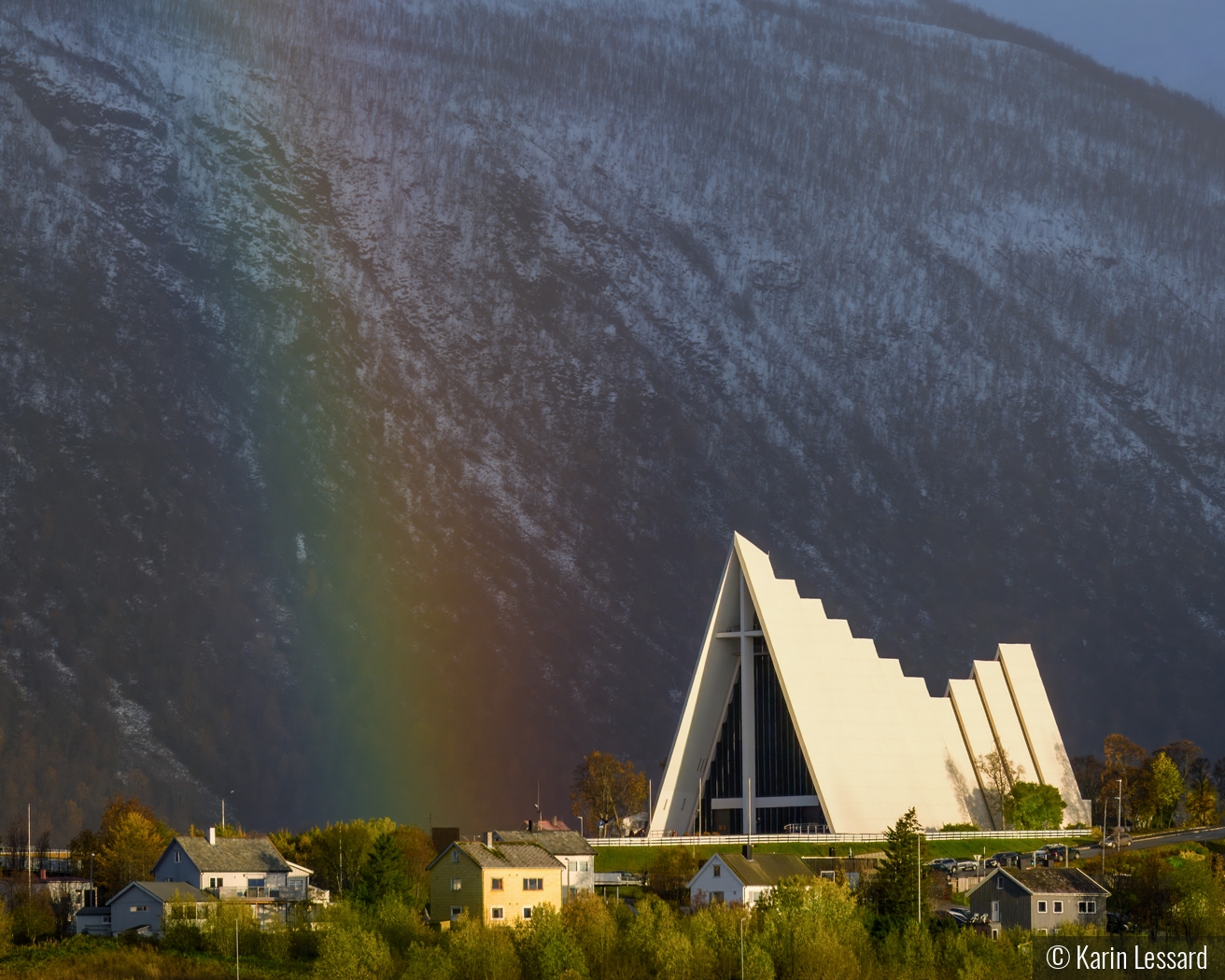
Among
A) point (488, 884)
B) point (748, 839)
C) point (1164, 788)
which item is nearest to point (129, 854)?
point (488, 884)

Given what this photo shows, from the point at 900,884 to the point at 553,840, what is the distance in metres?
16.2

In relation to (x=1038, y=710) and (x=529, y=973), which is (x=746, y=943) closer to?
(x=529, y=973)

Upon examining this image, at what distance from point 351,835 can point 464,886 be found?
614 inches

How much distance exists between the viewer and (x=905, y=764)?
94.1 meters

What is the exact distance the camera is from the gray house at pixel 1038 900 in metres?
64.2

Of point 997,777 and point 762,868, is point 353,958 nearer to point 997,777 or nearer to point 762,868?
point 762,868

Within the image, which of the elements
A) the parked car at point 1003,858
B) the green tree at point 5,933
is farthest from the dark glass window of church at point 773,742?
the green tree at point 5,933

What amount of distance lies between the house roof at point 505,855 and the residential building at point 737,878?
5.55 metres

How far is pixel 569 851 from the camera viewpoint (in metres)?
74.3

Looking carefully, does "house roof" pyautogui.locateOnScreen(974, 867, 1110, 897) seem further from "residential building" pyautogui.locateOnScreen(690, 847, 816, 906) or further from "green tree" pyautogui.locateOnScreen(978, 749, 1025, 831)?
"green tree" pyautogui.locateOnScreen(978, 749, 1025, 831)

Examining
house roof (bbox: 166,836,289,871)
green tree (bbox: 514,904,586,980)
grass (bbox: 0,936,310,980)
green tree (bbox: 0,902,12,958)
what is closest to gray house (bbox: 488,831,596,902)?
house roof (bbox: 166,836,289,871)

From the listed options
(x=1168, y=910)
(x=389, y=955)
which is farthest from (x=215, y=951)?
(x=1168, y=910)

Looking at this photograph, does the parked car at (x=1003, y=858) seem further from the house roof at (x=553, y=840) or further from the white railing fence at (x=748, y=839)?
the house roof at (x=553, y=840)

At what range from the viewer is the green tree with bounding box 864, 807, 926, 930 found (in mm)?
63688
